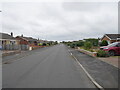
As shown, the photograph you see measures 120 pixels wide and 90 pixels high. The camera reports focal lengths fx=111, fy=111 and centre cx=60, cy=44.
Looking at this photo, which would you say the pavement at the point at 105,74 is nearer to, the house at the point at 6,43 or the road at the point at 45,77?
the road at the point at 45,77

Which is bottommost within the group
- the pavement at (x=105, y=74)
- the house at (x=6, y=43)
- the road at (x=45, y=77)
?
the road at (x=45, y=77)

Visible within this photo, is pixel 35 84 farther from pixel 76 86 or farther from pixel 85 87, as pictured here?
pixel 85 87

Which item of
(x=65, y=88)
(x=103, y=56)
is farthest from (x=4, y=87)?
(x=103, y=56)

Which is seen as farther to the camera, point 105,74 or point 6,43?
point 6,43

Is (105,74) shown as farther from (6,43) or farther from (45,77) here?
(6,43)

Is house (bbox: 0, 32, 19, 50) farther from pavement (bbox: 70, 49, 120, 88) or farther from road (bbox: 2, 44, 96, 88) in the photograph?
pavement (bbox: 70, 49, 120, 88)

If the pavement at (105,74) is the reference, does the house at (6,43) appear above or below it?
above

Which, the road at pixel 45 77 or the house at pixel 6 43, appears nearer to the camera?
the road at pixel 45 77

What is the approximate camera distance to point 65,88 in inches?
179

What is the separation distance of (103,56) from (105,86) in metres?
9.64

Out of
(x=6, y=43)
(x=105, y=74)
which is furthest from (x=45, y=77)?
(x=6, y=43)

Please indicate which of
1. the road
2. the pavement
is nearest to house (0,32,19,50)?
the road

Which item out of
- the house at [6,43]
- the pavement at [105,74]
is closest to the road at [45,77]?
the pavement at [105,74]

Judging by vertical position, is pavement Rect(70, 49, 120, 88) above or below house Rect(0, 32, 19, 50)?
below
